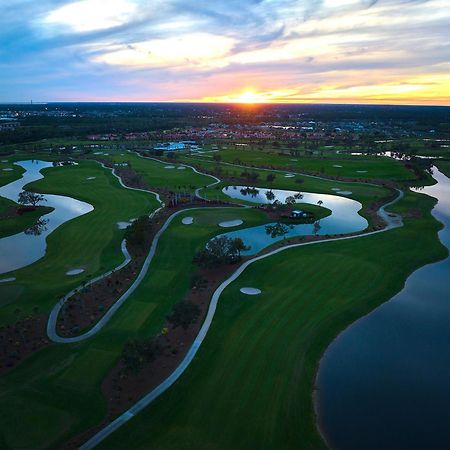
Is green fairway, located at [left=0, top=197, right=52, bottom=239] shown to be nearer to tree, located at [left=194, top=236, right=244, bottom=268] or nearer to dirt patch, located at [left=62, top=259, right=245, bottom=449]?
tree, located at [left=194, top=236, right=244, bottom=268]

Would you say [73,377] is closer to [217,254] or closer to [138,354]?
[138,354]

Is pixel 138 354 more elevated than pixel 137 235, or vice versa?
pixel 137 235

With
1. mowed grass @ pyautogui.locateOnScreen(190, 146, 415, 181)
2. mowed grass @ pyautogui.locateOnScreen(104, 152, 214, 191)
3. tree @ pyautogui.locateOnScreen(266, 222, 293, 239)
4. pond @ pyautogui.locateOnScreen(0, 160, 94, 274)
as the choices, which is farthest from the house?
mowed grass @ pyautogui.locateOnScreen(190, 146, 415, 181)

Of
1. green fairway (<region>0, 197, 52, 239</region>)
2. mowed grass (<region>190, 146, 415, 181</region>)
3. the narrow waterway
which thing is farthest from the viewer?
mowed grass (<region>190, 146, 415, 181</region>)

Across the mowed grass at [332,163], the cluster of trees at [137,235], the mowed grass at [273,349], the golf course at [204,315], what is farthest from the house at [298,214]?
the mowed grass at [332,163]

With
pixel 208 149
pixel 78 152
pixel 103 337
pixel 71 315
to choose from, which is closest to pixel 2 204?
pixel 71 315

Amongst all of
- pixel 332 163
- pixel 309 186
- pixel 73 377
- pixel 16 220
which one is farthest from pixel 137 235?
pixel 332 163

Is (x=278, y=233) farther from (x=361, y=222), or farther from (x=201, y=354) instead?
(x=201, y=354)
